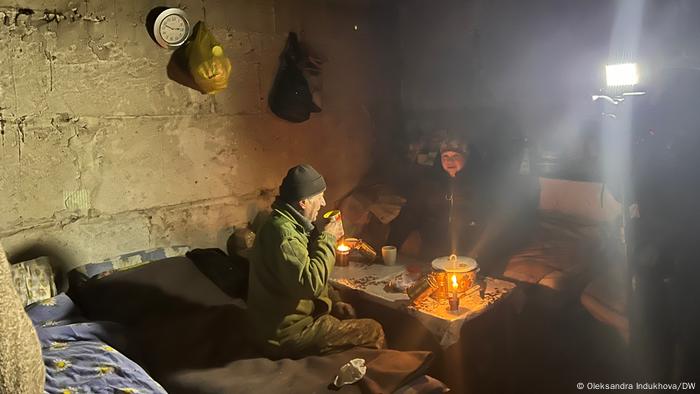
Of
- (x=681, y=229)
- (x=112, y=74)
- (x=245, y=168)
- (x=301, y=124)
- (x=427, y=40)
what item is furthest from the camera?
(x=427, y=40)

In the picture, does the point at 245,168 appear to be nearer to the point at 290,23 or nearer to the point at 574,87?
the point at 290,23

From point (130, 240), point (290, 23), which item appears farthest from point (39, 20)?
point (290, 23)

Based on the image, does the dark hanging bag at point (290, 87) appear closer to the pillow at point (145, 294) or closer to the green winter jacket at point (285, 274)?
the pillow at point (145, 294)

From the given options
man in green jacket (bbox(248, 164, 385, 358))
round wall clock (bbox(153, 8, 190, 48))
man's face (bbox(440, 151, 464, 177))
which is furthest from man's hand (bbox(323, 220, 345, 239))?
round wall clock (bbox(153, 8, 190, 48))

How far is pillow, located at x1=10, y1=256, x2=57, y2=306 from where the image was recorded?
291 centimetres

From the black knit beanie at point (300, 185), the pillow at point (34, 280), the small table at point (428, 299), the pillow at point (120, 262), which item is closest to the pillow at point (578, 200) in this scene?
the small table at point (428, 299)

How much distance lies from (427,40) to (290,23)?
1.34 m

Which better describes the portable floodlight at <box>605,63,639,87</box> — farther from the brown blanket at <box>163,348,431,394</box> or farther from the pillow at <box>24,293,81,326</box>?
the pillow at <box>24,293,81,326</box>

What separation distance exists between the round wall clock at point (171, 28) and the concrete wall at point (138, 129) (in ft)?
0.25

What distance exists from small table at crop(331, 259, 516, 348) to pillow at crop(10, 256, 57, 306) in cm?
171

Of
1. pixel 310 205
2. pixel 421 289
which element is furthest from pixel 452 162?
pixel 310 205

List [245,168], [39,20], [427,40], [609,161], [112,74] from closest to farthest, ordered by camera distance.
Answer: [39,20] → [112,74] → [609,161] → [245,168] → [427,40]

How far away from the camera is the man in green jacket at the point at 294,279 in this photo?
2.45 metres

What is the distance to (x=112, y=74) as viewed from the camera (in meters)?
3.31
